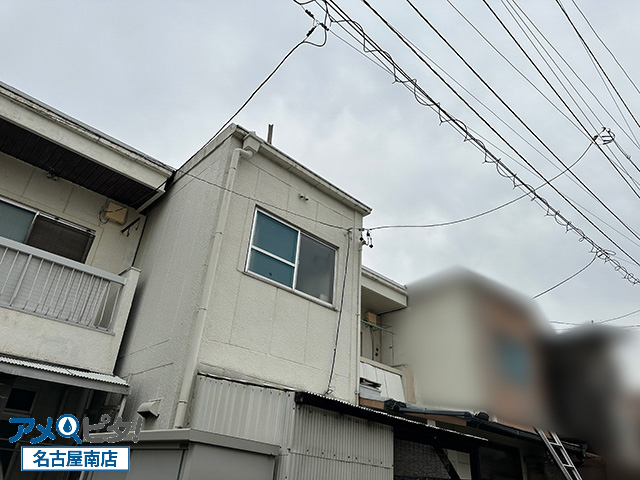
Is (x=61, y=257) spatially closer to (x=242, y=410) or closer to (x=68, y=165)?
(x=68, y=165)

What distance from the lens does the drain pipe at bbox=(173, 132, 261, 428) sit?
15.6ft

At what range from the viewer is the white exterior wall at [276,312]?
5.59 meters

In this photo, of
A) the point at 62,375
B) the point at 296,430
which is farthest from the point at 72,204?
the point at 296,430

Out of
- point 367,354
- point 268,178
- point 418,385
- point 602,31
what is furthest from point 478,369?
point 602,31

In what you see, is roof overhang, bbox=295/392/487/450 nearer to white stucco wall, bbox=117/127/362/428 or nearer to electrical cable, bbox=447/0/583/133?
white stucco wall, bbox=117/127/362/428

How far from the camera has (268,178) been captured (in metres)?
7.08

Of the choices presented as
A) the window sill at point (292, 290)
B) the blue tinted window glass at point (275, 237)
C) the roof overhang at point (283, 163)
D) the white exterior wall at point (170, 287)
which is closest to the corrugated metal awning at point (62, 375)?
the white exterior wall at point (170, 287)

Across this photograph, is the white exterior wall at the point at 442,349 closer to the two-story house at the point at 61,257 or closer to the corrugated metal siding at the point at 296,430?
the corrugated metal siding at the point at 296,430

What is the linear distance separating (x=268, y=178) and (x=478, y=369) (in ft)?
17.2

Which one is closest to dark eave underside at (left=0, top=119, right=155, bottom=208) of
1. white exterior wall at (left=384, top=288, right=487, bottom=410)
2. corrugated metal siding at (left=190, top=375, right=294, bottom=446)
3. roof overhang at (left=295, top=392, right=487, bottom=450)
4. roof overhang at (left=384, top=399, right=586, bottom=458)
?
corrugated metal siding at (left=190, top=375, right=294, bottom=446)

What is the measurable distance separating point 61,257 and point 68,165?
Answer: 1711mm

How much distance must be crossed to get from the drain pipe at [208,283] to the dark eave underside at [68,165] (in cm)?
188

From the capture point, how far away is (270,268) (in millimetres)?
6527

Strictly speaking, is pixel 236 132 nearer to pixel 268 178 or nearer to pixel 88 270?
pixel 268 178
